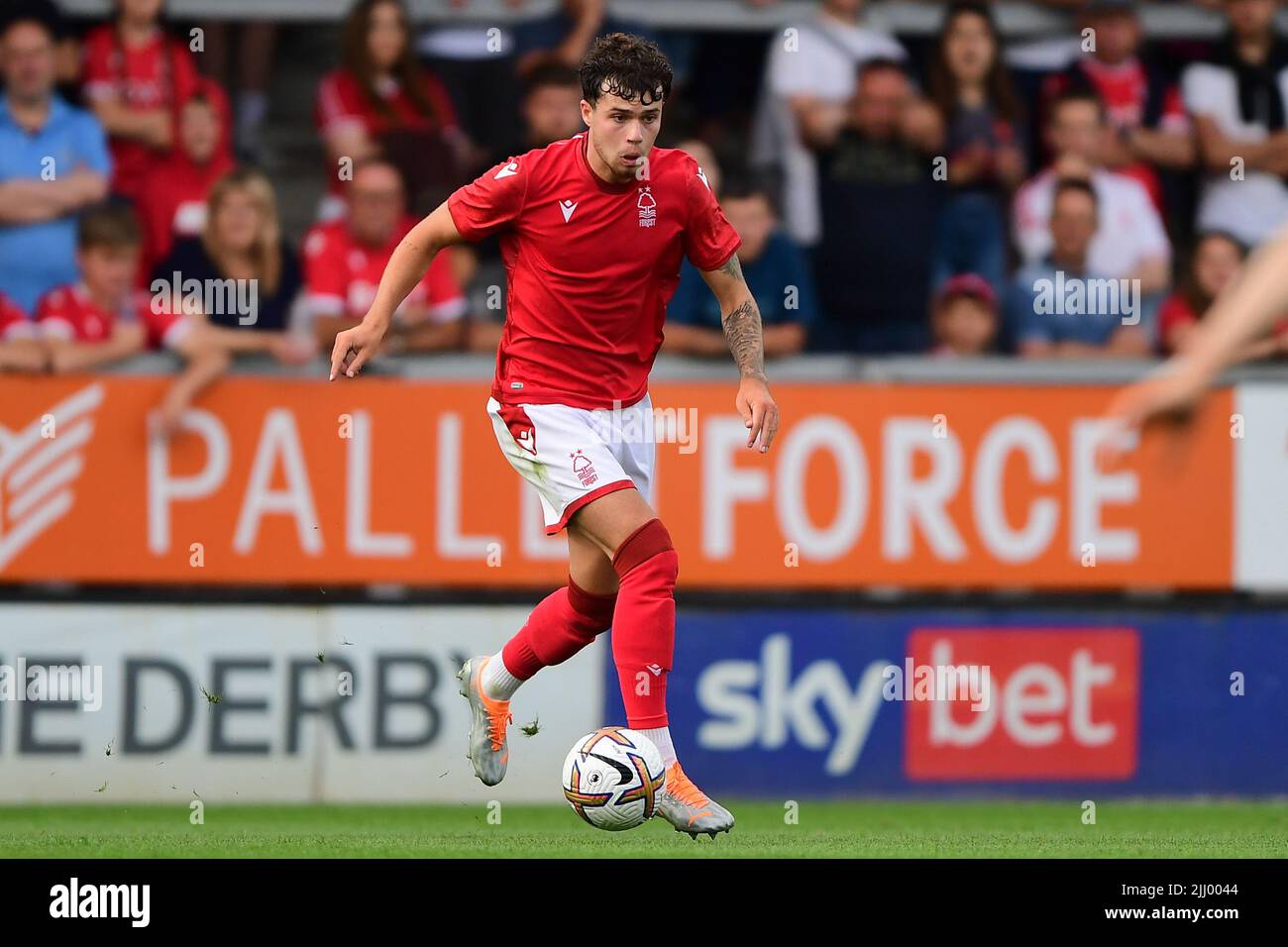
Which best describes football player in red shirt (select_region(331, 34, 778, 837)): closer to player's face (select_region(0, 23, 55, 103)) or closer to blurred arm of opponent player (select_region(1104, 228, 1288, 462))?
blurred arm of opponent player (select_region(1104, 228, 1288, 462))

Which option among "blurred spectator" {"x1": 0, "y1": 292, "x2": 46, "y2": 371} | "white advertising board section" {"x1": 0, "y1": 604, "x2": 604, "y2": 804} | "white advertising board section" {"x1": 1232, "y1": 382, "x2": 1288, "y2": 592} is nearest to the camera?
"white advertising board section" {"x1": 0, "y1": 604, "x2": 604, "y2": 804}

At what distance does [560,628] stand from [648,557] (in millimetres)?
689

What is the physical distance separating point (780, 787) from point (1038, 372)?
2.37 m

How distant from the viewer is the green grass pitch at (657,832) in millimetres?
7316

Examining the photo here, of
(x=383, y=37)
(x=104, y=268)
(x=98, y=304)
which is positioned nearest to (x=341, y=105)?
(x=383, y=37)

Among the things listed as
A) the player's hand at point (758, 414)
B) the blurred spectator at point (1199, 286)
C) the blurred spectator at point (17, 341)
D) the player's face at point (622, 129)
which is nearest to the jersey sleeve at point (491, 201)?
the player's face at point (622, 129)

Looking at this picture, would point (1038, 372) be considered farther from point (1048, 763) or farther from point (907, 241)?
point (1048, 763)

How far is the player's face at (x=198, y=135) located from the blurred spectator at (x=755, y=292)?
7.79 ft

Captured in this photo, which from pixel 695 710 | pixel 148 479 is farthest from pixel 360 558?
pixel 695 710

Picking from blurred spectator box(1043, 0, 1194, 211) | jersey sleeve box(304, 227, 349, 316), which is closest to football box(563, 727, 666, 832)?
jersey sleeve box(304, 227, 349, 316)

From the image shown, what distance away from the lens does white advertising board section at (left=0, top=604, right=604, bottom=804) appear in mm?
Answer: 9469

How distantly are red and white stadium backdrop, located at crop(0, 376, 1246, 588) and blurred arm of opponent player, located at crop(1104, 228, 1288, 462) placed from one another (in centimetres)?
592

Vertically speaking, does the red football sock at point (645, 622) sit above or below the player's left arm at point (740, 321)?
below

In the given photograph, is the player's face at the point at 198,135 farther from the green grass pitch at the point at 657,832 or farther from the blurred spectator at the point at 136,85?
the green grass pitch at the point at 657,832
